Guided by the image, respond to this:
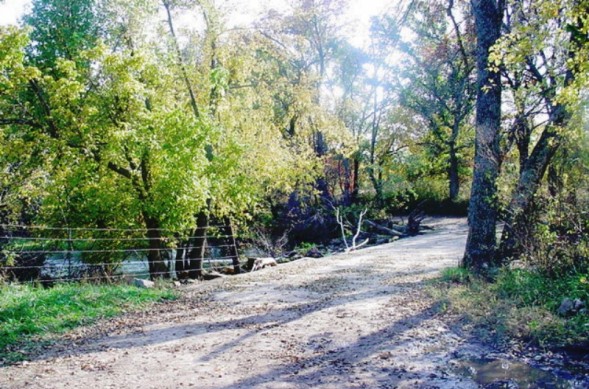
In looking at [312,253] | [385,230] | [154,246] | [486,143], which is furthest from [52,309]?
[385,230]

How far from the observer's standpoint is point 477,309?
591 centimetres

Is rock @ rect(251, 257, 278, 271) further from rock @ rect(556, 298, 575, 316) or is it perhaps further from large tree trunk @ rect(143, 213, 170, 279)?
rock @ rect(556, 298, 575, 316)

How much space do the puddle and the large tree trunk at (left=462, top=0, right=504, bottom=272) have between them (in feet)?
12.4

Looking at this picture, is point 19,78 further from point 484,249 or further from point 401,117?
point 401,117

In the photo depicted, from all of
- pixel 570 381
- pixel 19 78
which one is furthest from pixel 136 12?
pixel 570 381

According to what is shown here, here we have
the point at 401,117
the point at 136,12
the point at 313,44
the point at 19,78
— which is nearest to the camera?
the point at 19,78

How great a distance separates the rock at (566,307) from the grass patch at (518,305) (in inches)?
2.9

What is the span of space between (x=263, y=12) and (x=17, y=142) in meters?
10.4

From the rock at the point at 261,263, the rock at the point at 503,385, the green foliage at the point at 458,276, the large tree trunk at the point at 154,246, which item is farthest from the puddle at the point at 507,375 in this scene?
the large tree trunk at the point at 154,246

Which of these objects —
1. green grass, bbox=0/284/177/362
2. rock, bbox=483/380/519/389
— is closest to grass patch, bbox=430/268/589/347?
rock, bbox=483/380/519/389

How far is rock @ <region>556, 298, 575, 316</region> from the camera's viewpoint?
533 centimetres

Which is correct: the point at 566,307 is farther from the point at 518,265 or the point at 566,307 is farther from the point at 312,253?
the point at 312,253

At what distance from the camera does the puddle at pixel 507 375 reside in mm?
3871

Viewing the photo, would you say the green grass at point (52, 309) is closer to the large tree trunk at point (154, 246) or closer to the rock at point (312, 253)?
the large tree trunk at point (154, 246)
